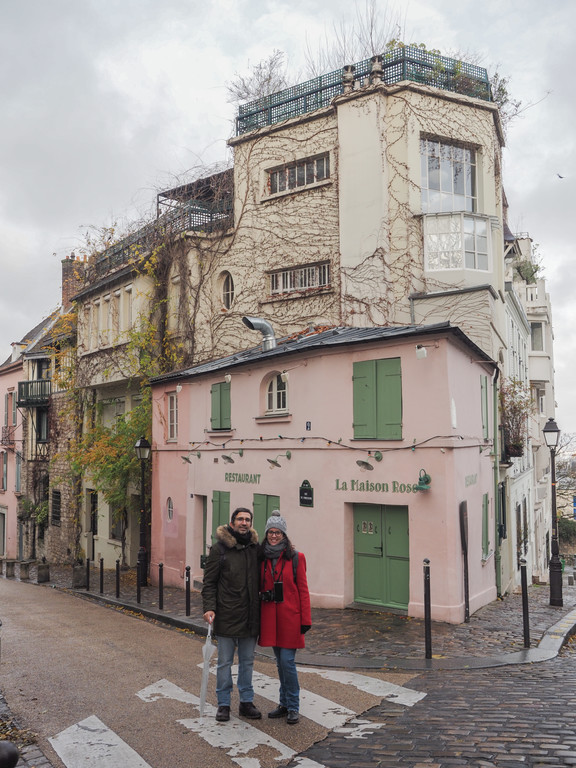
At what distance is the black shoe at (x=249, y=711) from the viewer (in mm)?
6324

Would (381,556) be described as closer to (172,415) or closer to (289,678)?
(289,678)

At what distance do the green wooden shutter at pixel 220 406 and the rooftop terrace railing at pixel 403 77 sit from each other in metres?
9.48

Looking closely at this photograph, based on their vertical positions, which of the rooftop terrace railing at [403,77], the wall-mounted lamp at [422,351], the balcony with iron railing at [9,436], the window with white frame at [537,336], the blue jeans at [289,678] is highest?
the rooftop terrace railing at [403,77]

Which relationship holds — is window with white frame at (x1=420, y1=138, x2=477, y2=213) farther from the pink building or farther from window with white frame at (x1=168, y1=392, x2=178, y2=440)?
window with white frame at (x1=168, y1=392, x2=178, y2=440)

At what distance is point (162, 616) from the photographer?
1293 cm

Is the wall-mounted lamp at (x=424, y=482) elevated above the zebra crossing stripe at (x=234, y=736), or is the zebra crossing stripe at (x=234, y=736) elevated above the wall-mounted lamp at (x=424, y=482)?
the wall-mounted lamp at (x=424, y=482)

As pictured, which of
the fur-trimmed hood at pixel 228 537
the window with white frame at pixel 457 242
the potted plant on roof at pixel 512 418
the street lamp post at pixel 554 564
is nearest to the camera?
the fur-trimmed hood at pixel 228 537

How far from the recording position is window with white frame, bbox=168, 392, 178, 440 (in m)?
18.6

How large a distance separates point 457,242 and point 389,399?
763 cm

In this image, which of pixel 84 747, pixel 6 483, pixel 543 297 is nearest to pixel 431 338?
pixel 84 747

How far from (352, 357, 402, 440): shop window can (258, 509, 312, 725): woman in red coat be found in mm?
6016

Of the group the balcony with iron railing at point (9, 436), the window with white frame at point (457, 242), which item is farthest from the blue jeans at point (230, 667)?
the balcony with iron railing at point (9, 436)

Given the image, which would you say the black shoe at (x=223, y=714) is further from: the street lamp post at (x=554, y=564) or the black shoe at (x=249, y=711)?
the street lamp post at (x=554, y=564)

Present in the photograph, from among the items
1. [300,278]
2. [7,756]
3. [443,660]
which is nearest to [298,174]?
[300,278]
